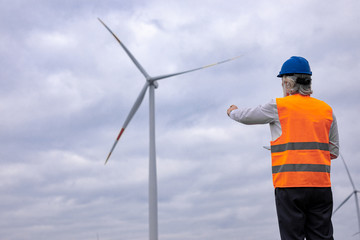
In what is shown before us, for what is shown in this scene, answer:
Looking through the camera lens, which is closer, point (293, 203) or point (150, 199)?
point (293, 203)

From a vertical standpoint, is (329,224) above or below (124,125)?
below

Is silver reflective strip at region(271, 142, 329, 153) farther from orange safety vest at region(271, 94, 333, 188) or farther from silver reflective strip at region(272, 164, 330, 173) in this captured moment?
silver reflective strip at region(272, 164, 330, 173)

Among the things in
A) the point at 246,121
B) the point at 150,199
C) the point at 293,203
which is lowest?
the point at 293,203

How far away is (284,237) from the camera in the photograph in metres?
7.07

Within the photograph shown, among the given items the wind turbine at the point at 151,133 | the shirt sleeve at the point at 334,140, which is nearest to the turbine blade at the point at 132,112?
the wind turbine at the point at 151,133

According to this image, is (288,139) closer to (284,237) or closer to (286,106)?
(286,106)

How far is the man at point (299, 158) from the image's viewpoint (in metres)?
7.05

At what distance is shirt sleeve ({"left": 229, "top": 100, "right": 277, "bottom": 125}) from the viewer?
24.1 ft

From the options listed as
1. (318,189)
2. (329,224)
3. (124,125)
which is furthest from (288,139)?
(124,125)

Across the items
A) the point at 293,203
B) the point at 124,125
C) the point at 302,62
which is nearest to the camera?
the point at 293,203

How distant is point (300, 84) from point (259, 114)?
33.6 inches

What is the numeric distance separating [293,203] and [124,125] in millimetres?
30562

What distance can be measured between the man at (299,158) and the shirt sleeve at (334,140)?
0.21m

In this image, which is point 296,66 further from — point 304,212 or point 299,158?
point 304,212
